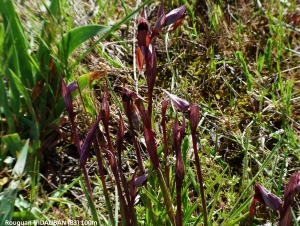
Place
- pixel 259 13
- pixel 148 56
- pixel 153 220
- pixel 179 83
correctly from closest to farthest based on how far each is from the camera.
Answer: pixel 148 56, pixel 153 220, pixel 179 83, pixel 259 13

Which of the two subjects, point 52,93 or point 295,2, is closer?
point 52,93

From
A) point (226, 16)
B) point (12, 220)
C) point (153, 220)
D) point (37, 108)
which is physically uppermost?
point (226, 16)

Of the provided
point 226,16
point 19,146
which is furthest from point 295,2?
point 19,146

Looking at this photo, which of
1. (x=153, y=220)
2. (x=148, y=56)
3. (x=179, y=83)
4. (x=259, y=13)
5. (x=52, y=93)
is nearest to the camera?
(x=148, y=56)

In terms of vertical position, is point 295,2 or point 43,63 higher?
point 295,2

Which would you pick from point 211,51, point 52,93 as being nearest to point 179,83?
point 211,51

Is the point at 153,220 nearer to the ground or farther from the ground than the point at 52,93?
nearer to the ground

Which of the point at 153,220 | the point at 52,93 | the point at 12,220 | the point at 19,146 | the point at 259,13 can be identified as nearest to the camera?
the point at 153,220

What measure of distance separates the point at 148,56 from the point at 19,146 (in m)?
0.78

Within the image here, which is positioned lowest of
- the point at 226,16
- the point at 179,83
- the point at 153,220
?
the point at 153,220

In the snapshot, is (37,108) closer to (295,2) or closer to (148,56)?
(148,56)

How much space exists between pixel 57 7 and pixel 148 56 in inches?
35.8

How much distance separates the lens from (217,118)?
1.77 metres

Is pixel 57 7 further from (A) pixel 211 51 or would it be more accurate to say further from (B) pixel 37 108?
(A) pixel 211 51
